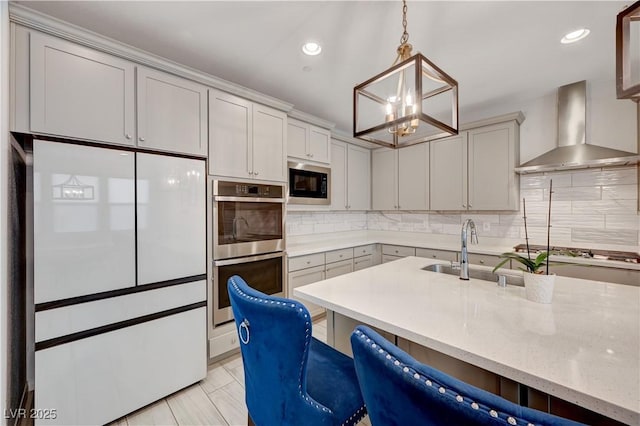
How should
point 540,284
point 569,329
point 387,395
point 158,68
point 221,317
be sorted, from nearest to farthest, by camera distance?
point 387,395, point 569,329, point 540,284, point 158,68, point 221,317

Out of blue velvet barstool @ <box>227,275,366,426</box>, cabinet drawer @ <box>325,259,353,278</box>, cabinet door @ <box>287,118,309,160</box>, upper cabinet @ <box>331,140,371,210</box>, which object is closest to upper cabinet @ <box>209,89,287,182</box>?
cabinet door @ <box>287,118,309,160</box>

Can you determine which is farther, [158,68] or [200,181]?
[200,181]

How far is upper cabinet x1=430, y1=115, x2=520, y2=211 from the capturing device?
305 cm

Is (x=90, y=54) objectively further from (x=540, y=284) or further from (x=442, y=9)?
(x=540, y=284)

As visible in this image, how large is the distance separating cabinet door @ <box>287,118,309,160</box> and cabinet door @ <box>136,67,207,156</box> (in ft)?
3.42

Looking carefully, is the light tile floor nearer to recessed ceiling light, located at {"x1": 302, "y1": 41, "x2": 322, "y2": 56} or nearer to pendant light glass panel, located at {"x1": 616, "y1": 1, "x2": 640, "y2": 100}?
pendant light glass panel, located at {"x1": 616, "y1": 1, "x2": 640, "y2": 100}

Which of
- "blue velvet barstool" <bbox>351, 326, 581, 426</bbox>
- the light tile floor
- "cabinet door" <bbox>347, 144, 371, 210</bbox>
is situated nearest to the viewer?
"blue velvet barstool" <bbox>351, 326, 581, 426</bbox>

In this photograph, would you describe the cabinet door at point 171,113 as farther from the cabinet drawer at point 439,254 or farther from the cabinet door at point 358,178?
the cabinet drawer at point 439,254

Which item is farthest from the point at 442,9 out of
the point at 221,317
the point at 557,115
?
the point at 221,317

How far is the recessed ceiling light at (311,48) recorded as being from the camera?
76.7 inches

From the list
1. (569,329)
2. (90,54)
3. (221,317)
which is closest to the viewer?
(569,329)

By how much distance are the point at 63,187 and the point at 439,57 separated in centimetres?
277

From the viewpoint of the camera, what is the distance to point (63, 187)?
1.53m

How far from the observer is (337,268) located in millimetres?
3461
